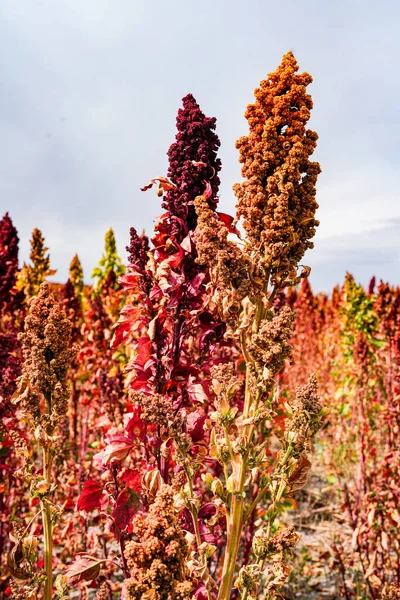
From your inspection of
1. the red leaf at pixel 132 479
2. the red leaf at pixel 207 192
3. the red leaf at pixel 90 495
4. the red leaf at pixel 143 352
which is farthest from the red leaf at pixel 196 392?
the red leaf at pixel 207 192

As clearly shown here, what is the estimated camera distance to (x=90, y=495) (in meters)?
2.03

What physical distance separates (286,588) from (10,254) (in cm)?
394

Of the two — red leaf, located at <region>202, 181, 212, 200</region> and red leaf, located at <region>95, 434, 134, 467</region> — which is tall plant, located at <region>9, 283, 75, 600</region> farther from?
red leaf, located at <region>202, 181, 212, 200</region>

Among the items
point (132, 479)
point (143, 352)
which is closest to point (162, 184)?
point (143, 352)

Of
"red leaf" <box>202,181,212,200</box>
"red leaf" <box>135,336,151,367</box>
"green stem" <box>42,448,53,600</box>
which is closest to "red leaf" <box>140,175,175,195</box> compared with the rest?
"red leaf" <box>202,181,212,200</box>

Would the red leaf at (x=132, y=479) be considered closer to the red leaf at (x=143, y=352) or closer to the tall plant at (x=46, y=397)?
the tall plant at (x=46, y=397)

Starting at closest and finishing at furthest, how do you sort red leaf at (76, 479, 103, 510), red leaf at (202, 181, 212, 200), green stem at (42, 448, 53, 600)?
1. green stem at (42, 448, 53, 600)
2. red leaf at (202, 181, 212, 200)
3. red leaf at (76, 479, 103, 510)

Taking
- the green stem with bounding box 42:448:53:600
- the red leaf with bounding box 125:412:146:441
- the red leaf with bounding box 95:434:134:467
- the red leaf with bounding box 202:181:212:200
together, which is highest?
the red leaf with bounding box 202:181:212:200

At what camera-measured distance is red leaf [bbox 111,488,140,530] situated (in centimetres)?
188

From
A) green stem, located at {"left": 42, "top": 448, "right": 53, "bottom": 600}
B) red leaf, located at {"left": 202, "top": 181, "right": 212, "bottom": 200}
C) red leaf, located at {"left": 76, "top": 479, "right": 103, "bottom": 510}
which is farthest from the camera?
red leaf, located at {"left": 76, "top": 479, "right": 103, "bottom": 510}

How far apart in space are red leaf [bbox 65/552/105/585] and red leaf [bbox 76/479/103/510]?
18 centimetres

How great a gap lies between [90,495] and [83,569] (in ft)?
0.86

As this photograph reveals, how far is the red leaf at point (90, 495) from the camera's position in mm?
2012

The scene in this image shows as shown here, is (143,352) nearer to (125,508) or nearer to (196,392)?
(196,392)
